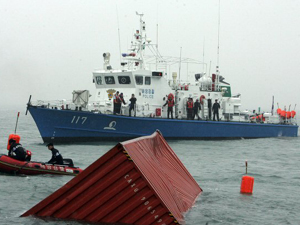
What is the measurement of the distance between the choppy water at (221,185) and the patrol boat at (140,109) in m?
1.05

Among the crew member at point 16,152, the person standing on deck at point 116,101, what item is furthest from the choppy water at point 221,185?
the person standing on deck at point 116,101

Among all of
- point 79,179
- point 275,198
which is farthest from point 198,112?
point 79,179

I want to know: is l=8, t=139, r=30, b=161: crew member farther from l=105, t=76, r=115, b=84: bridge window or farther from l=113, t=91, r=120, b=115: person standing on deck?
l=105, t=76, r=115, b=84: bridge window

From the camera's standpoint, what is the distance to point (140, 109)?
84.5 ft

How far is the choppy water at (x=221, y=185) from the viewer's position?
10219mm

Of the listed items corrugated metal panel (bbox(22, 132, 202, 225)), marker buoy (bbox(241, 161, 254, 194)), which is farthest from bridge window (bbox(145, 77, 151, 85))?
corrugated metal panel (bbox(22, 132, 202, 225))

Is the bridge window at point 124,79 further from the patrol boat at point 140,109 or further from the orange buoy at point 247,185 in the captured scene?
the orange buoy at point 247,185

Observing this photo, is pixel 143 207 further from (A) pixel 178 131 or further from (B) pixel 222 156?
(A) pixel 178 131

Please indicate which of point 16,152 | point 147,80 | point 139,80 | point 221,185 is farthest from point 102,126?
point 221,185

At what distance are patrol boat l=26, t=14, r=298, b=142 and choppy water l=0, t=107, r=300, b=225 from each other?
105cm

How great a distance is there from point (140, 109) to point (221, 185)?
12.2 m

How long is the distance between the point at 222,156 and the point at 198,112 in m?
6.78

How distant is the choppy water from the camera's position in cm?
1022

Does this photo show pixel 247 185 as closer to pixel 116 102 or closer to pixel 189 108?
pixel 116 102
